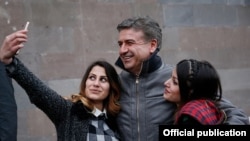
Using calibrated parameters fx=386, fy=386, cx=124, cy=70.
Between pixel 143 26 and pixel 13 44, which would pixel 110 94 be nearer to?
pixel 143 26

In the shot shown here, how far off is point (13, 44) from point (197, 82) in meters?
0.95

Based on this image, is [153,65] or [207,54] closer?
[153,65]

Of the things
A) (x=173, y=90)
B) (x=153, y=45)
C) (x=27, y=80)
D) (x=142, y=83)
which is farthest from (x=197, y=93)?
(x=27, y=80)

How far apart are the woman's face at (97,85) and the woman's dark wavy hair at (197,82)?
575mm

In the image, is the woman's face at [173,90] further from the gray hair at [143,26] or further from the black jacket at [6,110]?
the black jacket at [6,110]

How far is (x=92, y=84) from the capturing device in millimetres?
2430

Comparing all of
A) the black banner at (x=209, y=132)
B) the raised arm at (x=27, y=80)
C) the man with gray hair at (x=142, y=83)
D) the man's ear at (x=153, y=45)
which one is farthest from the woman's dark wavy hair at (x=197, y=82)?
the raised arm at (x=27, y=80)

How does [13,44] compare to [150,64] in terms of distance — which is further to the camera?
[150,64]

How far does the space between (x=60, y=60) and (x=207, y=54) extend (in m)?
1.97

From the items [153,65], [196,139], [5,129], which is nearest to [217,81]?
[196,139]

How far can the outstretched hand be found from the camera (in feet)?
6.24

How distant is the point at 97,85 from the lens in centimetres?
243

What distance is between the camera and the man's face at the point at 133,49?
2.45 metres

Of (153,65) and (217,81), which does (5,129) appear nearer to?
(153,65)
